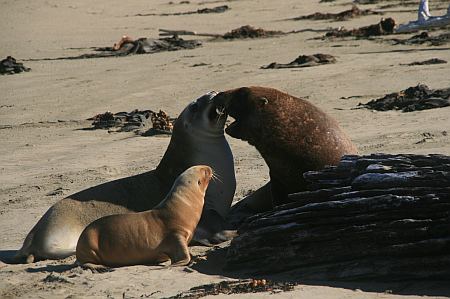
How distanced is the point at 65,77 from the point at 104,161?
22.0 ft

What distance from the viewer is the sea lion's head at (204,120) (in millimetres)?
7652

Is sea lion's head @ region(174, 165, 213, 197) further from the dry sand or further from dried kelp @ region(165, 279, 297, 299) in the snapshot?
dried kelp @ region(165, 279, 297, 299)

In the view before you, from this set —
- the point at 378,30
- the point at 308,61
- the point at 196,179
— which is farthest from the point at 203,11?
the point at 196,179

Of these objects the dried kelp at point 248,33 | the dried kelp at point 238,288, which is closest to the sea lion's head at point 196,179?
the dried kelp at point 238,288

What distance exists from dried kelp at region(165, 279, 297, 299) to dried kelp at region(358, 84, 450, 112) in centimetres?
598

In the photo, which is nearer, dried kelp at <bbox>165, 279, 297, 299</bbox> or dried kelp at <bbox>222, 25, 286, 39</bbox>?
dried kelp at <bbox>165, 279, 297, 299</bbox>

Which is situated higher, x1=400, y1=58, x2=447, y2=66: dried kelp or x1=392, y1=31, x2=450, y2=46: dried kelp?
x1=392, y1=31, x2=450, y2=46: dried kelp

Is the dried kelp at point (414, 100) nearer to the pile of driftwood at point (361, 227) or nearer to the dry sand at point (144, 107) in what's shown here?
the dry sand at point (144, 107)

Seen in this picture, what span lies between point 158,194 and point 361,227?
2.29 m

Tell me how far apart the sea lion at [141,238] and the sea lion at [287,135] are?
71cm

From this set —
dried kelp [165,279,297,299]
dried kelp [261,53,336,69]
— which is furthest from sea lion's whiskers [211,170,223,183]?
dried kelp [261,53,336,69]

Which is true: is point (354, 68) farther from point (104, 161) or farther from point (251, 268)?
point (251, 268)

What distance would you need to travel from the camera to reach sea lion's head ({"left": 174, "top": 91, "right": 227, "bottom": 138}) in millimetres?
7652

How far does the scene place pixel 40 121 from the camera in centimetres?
1309
